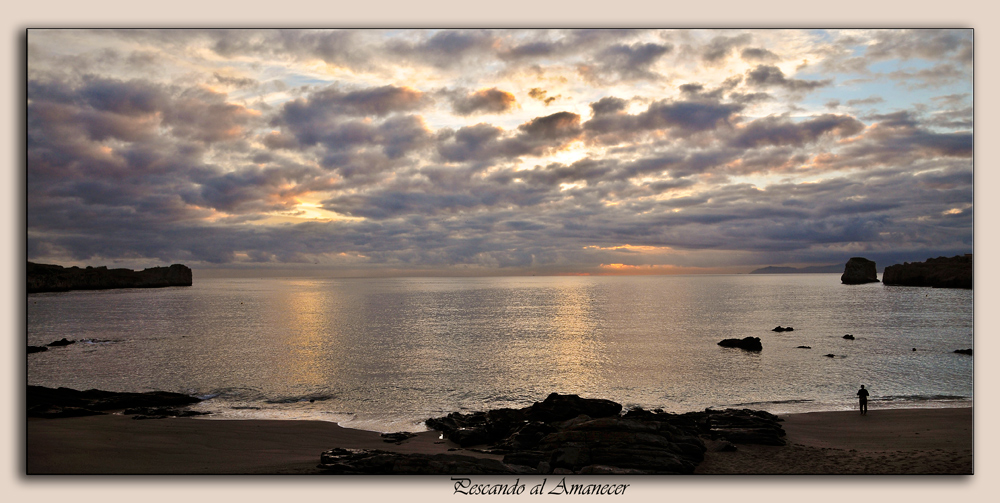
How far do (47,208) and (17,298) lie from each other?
2.52 metres

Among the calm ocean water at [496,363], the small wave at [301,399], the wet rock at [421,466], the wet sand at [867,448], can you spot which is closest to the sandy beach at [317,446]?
the wet sand at [867,448]

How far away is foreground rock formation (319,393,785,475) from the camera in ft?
41.2

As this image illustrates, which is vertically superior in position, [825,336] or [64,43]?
[64,43]

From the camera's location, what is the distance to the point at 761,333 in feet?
182

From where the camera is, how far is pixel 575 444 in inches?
550

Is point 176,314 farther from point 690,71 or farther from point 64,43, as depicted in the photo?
point 690,71

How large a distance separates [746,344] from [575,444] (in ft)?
119

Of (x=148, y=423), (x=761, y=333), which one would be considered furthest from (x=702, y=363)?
(x=148, y=423)

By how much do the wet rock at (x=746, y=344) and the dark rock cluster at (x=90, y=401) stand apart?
40.3 meters

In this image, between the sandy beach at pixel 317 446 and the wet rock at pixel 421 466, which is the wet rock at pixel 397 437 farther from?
the wet rock at pixel 421 466

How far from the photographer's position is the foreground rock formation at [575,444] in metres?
12.6

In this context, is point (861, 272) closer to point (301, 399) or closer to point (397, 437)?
point (301, 399)

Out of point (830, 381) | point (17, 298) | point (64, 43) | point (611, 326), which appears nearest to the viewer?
point (17, 298)

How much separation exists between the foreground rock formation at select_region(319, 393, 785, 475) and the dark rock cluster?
13.4 m
